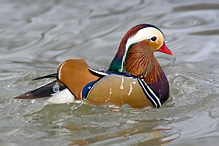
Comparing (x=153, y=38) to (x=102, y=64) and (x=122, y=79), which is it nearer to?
(x=122, y=79)

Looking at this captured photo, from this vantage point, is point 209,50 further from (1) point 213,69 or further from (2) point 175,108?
(2) point 175,108

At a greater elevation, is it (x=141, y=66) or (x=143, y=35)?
(x=143, y=35)

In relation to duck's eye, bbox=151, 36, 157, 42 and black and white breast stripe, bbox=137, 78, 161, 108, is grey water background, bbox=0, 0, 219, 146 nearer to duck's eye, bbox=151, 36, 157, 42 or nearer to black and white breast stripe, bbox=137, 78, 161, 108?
black and white breast stripe, bbox=137, 78, 161, 108

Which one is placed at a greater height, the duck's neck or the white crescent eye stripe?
the white crescent eye stripe

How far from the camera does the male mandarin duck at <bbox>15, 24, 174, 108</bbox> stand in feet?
13.0

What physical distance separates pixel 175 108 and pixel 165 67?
1242mm

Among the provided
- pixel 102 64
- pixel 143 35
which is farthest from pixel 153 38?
pixel 102 64

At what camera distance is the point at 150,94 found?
408 centimetres

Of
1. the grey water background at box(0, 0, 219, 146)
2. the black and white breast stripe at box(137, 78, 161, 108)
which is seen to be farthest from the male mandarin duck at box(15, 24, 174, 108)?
the grey water background at box(0, 0, 219, 146)

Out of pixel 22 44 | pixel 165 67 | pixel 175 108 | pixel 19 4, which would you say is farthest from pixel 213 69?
pixel 19 4

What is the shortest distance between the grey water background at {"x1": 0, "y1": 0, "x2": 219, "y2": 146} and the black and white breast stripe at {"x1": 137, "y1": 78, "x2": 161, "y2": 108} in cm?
8

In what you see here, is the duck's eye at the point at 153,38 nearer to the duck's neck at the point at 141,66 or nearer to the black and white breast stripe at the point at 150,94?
the duck's neck at the point at 141,66

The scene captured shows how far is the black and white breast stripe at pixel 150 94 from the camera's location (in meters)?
4.04

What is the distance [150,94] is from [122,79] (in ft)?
1.01
